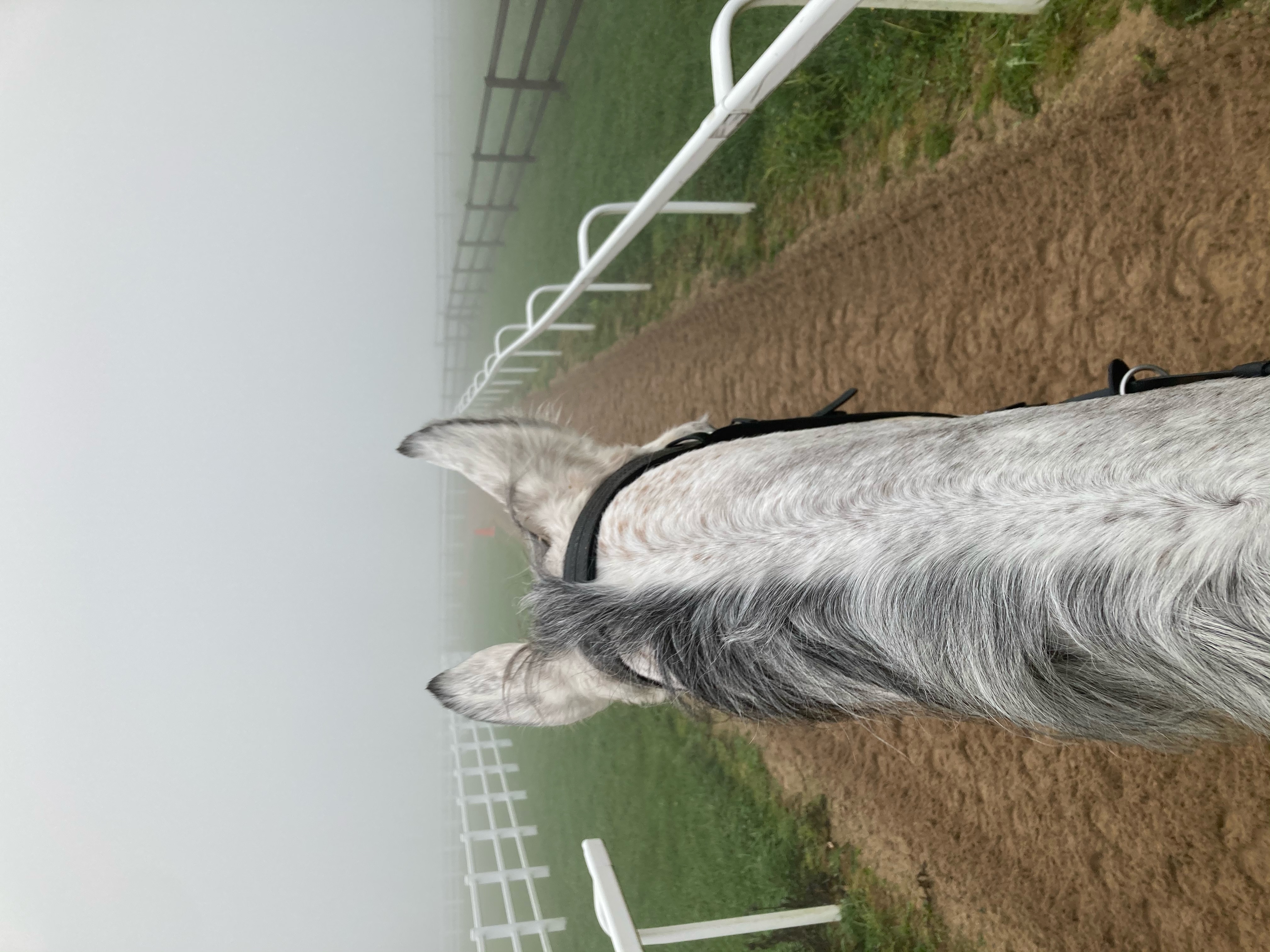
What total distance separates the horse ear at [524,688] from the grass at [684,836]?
0.71ft

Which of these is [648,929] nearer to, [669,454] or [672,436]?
[672,436]

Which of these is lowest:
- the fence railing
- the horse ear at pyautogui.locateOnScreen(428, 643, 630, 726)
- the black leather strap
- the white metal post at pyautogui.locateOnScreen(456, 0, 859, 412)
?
the horse ear at pyautogui.locateOnScreen(428, 643, 630, 726)

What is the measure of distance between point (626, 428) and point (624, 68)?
1921mm

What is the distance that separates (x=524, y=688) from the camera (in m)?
1.35

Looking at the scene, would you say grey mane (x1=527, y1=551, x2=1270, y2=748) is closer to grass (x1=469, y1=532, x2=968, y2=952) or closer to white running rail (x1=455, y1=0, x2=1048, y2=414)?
grass (x1=469, y1=532, x2=968, y2=952)

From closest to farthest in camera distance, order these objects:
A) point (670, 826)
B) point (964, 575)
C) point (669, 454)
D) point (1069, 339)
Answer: point (964, 575) < point (669, 454) < point (1069, 339) < point (670, 826)

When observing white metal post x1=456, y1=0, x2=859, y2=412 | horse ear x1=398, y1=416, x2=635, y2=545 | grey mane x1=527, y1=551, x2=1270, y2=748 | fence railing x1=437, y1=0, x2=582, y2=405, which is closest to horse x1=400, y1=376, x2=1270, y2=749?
grey mane x1=527, y1=551, x2=1270, y2=748

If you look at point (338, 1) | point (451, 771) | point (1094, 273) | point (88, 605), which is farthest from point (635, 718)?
point (338, 1)

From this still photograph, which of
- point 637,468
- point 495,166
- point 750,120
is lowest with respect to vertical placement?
point 637,468

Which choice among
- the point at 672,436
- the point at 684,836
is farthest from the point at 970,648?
the point at 684,836

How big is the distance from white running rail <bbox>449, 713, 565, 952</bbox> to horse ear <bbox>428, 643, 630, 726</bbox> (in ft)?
8.51

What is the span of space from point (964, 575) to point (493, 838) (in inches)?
186

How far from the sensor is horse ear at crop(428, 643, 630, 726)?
1.26 meters

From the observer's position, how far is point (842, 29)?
236 centimetres
